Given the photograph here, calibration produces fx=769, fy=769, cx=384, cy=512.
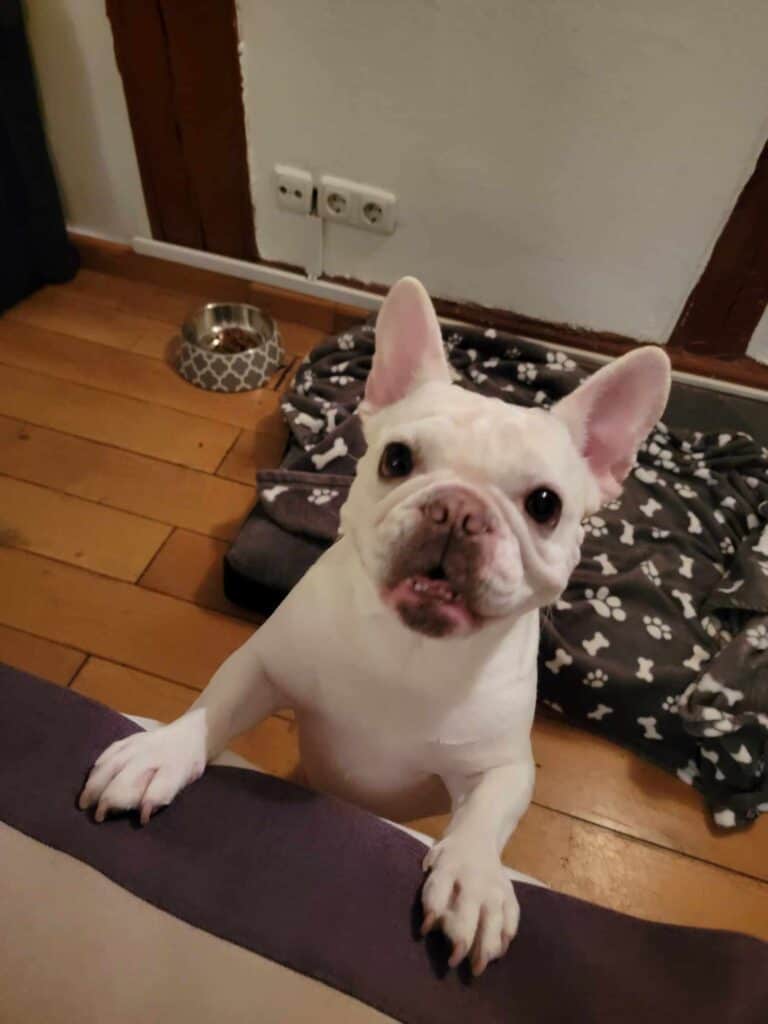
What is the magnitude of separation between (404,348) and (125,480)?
1.26 m

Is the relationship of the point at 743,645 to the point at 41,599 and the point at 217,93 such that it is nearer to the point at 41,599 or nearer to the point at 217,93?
the point at 41,599

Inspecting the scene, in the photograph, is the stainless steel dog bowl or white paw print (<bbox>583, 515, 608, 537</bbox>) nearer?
white paw print (<bbox>583, 515, 608, 537</bbox>)

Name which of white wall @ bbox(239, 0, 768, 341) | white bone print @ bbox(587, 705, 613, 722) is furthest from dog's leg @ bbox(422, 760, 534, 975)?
white wall @ bbox(239, 0, 768, 341)

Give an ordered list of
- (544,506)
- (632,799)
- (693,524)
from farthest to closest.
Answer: (693,524), (632,799), (544,506)

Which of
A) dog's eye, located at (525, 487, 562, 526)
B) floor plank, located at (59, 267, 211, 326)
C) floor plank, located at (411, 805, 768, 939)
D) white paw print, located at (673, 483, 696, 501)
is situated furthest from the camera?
floor plank, located at (59, 267, 211, 326)

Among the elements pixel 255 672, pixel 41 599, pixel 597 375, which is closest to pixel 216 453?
pixel 41 599

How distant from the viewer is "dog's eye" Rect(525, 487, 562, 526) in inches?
37.8

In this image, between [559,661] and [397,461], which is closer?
[397,461]

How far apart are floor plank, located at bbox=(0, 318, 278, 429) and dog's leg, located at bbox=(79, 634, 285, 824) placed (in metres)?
1.27

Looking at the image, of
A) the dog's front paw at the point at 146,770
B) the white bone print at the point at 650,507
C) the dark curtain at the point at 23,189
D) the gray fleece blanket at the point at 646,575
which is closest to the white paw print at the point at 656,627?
the gray fleece blanket at the point at 646,575

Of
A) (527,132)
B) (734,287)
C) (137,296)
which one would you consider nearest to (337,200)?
(527,132)

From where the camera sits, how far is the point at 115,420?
226 cm

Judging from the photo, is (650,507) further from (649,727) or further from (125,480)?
(125,480)

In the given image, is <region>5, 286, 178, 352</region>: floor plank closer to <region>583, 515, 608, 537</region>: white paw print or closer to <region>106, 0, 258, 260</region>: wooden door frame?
<region>106, 0, 258, 260</region>: wooden door frame
